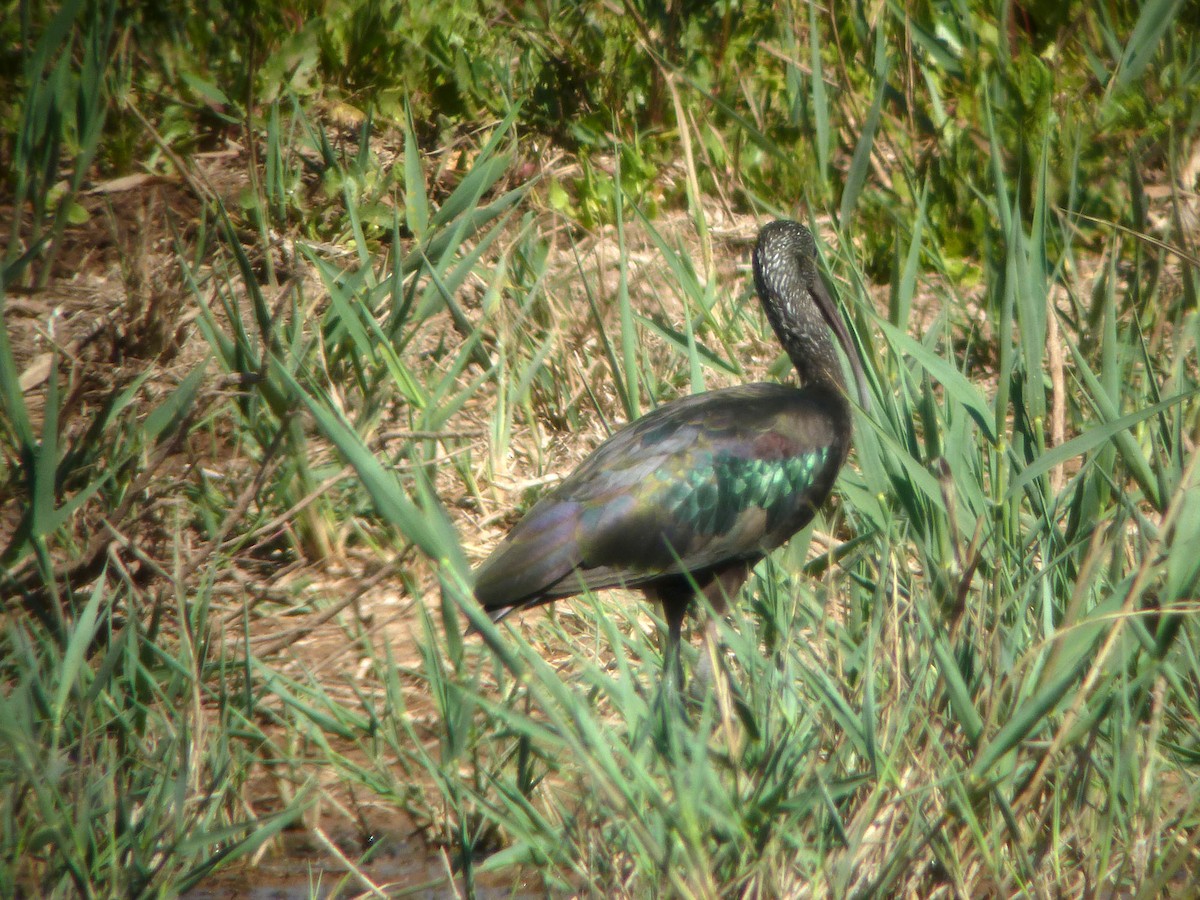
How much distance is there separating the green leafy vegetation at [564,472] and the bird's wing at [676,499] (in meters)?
0.15

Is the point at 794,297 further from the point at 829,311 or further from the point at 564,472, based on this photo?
the point at 564,472

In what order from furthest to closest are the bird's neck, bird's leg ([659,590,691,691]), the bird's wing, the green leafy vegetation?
the bird's neck → bird's leg ([659,590,691,691]) → the bird's wing → the green leafy vegetation

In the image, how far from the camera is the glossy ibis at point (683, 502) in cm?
338

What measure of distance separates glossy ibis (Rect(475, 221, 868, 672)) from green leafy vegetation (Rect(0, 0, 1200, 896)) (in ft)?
0.48

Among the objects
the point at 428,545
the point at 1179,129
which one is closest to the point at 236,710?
the point at 428,545

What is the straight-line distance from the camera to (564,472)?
15.2 ft

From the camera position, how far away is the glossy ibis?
338cm

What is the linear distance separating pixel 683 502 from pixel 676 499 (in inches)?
0.9

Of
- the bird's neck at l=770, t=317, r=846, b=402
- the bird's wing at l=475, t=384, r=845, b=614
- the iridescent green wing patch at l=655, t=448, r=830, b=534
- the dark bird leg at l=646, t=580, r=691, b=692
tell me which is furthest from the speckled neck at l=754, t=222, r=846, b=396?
the dark bird leg at l=646, t=580, r=691, b=692

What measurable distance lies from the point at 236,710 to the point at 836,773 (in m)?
1.20

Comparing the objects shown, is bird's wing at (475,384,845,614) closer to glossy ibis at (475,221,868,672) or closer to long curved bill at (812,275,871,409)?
glossy ibis at (475,221,868,672)

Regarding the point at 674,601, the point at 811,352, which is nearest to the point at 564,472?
the point at 811,352

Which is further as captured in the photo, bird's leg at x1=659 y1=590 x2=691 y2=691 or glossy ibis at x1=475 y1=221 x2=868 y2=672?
bird's leg at x1=659 y1=590 x2=691 y2=691

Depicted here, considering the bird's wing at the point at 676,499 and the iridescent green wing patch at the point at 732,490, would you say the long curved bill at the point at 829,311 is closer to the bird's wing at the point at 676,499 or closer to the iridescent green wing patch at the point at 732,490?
the bird's wing at the point at 676,499
